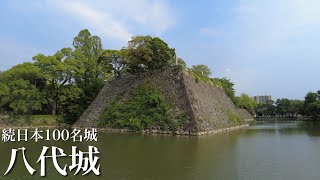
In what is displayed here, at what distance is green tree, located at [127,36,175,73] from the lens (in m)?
28.3

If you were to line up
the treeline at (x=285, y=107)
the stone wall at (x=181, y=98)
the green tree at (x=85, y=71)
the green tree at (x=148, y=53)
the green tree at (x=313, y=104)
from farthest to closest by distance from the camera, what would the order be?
the treeline at (x=285, y=107), the green tree at (x=313, y=104), the green tree at (x=85, y=71), the green tree at (x=148, y=53), the stone wall at (x=181, y=98)

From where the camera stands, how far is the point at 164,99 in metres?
27.2

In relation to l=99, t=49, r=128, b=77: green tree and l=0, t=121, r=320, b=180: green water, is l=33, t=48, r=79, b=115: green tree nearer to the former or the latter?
l=99, t=49, r=128, b=77: green tree

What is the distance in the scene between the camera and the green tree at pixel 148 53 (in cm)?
2827

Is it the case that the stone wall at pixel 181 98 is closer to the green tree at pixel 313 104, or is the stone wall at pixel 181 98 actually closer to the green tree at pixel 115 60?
the green tree at pixel 115 60

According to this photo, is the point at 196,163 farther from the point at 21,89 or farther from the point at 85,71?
the point at 85,71

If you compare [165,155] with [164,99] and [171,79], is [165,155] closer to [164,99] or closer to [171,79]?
[164,99]

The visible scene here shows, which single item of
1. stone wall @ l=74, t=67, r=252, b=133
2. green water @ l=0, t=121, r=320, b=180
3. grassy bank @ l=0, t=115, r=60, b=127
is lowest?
green water @ l=0, t=121, r=320, b=180

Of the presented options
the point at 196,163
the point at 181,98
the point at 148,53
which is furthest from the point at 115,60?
the point at 196,163

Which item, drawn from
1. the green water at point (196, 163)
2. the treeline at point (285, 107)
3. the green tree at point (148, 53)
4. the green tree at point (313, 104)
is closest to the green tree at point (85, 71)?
the green tree at point (148, 53)

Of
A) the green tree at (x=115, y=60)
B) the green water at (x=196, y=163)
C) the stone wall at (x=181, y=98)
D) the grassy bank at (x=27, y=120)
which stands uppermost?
the green tree at (x=115, y=60)

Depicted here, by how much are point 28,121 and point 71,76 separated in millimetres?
6448

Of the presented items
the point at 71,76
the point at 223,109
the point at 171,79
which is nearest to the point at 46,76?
the point at 71,76

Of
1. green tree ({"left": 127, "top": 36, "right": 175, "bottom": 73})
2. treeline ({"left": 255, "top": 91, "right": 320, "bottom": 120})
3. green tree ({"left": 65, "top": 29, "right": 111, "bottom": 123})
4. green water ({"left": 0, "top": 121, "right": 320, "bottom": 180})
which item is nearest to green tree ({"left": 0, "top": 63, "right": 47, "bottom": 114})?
green tree ({"left": 65, "top": 29, "right": 111, "bottom": 123})
